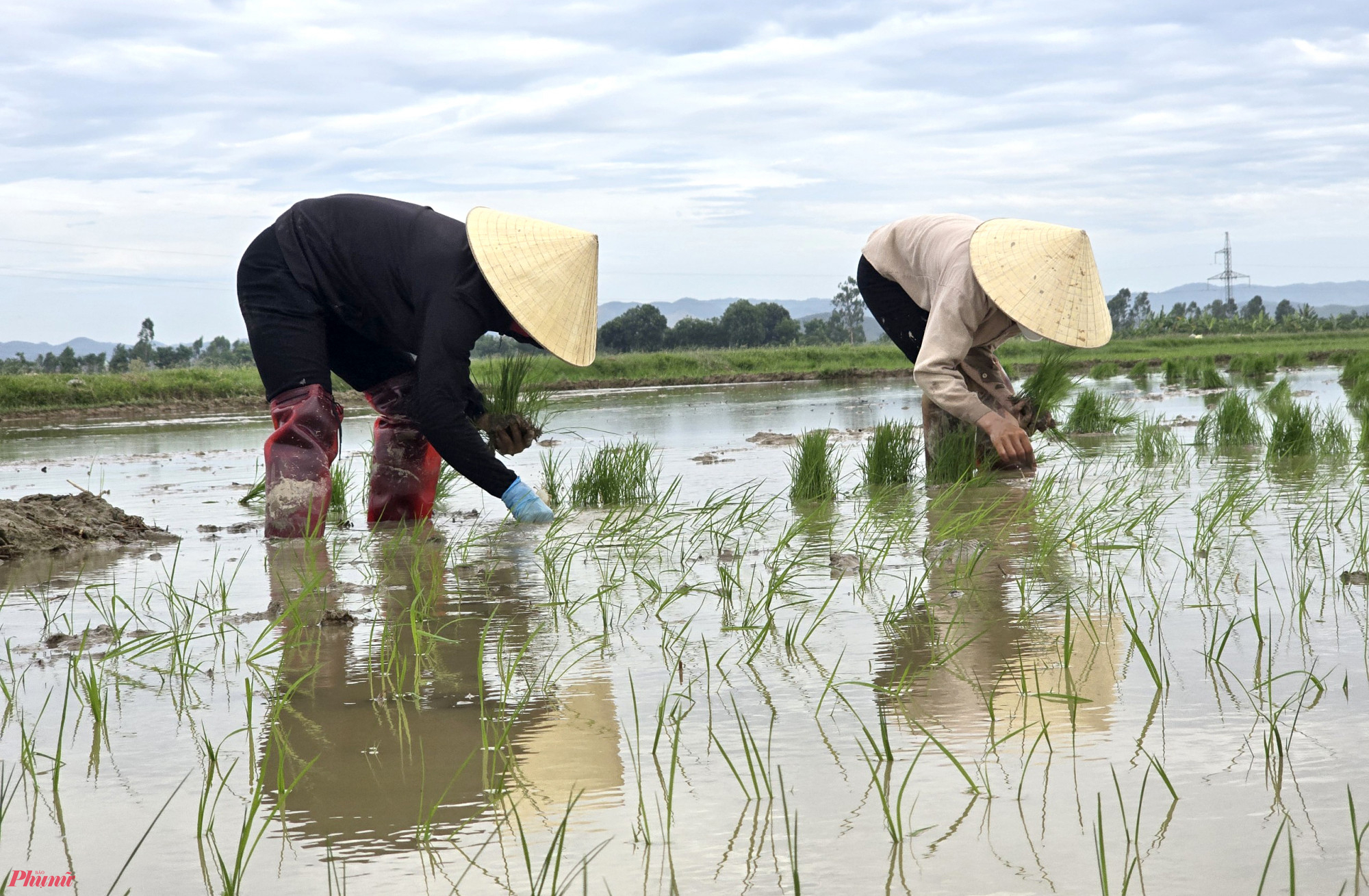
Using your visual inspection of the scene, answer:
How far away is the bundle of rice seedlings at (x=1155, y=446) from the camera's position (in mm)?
5793

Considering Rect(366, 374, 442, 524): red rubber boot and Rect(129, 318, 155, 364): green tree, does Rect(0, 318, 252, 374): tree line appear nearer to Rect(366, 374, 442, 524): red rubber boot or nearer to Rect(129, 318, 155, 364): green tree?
Rect(129, 318, 155, 364): green tree

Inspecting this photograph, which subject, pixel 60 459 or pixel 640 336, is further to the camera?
pixel 640 336

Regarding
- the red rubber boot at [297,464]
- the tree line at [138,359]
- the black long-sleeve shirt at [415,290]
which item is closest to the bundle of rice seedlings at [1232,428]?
the black long-sleeve shirt at [415,290]

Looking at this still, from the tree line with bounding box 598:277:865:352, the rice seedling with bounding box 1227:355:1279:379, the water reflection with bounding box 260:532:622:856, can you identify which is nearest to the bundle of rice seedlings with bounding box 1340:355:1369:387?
the rice seedling with bounding box 1227:355:1279:379

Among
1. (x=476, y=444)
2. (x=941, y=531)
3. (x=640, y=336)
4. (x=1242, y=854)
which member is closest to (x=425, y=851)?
(x=1242, y=854)

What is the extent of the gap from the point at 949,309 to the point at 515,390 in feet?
5.68

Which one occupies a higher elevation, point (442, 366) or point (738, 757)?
point (442, 366)

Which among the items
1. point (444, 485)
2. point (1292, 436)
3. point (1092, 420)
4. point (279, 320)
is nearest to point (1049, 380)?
point (1292, 436)

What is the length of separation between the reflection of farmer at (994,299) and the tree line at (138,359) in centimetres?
2305

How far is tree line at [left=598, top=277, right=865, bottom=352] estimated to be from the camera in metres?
48.7

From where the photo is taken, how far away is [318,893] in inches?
54.6

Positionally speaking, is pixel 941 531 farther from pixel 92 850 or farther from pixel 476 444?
pixel 92 850

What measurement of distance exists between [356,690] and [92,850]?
0.73m

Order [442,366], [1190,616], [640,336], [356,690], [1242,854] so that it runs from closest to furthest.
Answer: [1242,854], [356,690], [1190,616], [442,366], [640,336]
